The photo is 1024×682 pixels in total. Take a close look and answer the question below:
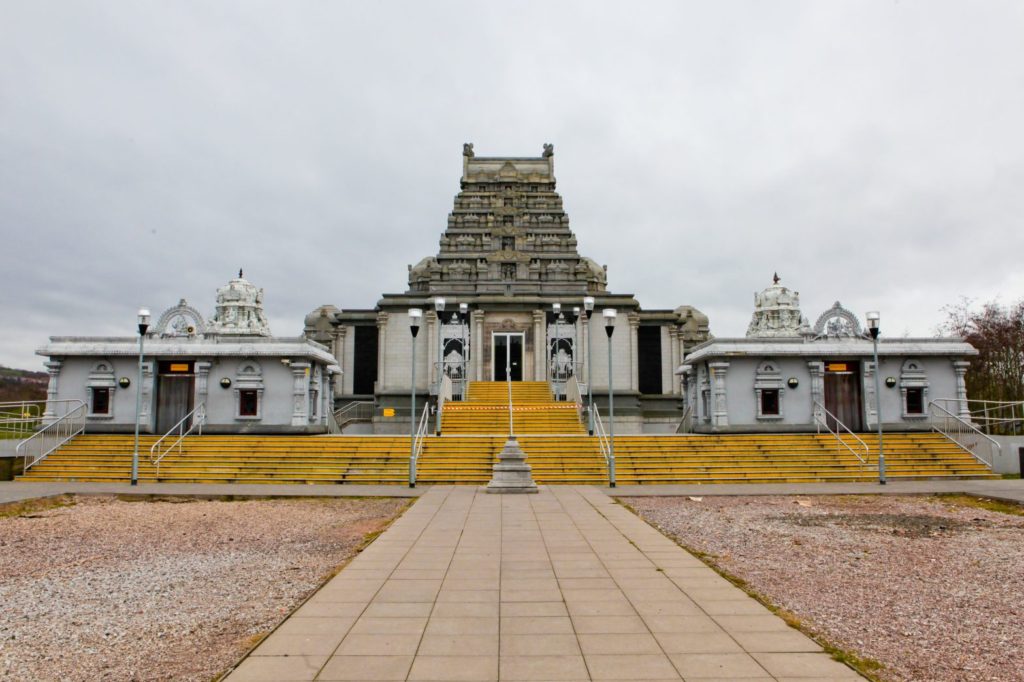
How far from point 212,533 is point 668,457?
13.9m

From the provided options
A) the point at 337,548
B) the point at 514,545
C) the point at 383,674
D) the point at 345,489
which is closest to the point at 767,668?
the point at 383,674

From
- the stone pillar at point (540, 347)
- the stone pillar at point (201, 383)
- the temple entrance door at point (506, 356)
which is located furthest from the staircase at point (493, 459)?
the temple entrance door at point (506, 356)

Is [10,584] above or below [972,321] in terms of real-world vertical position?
below

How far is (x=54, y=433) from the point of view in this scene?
77.4 ft

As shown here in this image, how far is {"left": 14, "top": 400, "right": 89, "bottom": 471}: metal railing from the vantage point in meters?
21.5

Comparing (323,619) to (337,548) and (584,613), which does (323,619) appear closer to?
(584,613)

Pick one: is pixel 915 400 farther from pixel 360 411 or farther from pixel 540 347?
pixel 360 411

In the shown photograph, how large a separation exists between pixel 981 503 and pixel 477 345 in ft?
84.8

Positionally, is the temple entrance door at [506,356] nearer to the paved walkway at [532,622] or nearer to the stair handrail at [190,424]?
the stair handrail at [190,424]

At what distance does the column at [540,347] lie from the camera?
3784 cm

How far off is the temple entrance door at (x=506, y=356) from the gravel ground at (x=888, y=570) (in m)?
22.8

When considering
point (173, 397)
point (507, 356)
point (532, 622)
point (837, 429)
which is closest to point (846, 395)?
point (837, 429)

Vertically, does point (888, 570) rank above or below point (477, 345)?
below

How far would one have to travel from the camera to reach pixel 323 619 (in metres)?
6.36
